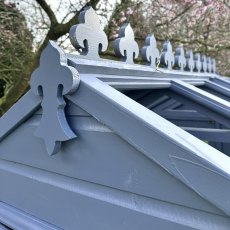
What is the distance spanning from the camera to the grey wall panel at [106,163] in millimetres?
662

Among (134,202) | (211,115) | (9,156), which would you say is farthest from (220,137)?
(9,156)

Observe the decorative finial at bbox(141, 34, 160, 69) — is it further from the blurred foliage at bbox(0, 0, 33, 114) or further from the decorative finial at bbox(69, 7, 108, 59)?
the blurred foliage at bbox(0, 0, 33, 114)

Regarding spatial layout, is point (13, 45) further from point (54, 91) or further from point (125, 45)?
point (54, 91)

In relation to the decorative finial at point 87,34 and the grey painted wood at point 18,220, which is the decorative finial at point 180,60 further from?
the grey painted wood at point 18,220

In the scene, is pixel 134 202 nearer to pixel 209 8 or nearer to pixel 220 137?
pixel 220 137

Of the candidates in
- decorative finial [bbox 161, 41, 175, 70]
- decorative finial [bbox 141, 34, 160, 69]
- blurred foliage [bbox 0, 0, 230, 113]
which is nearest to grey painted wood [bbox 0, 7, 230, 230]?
decorative finial [bbox 141, 34, 160, 69]

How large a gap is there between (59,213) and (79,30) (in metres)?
0.57

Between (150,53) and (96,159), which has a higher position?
(150,53)

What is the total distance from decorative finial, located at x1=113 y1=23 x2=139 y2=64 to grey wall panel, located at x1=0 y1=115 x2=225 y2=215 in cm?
51

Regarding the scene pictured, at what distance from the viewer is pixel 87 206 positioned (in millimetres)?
822

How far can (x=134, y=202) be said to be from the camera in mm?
728

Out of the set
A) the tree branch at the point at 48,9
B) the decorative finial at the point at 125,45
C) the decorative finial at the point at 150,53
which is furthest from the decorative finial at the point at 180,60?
the tree branch at the point at 48,9

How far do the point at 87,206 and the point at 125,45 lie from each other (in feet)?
2.37

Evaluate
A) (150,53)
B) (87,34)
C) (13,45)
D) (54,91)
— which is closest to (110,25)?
(13,45)
